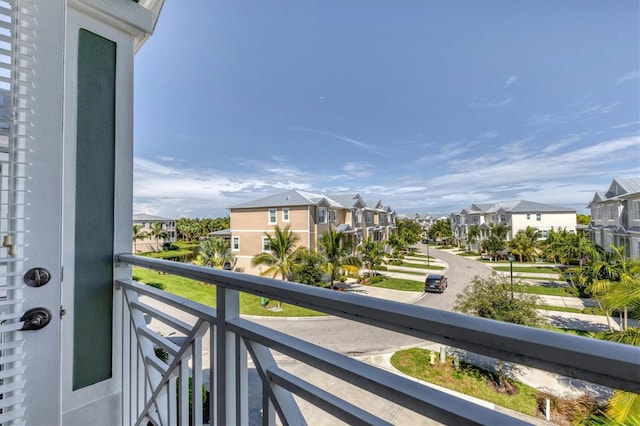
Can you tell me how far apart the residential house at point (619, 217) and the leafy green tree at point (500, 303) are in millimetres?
6643

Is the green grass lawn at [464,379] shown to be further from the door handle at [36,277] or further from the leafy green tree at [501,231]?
the leafy green tree at [501,231]

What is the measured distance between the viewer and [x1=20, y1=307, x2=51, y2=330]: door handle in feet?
2.92

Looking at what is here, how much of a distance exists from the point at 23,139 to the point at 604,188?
2523 cm

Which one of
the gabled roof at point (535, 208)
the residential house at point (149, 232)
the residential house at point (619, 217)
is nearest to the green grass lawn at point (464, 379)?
the residential house at point (619, 217)

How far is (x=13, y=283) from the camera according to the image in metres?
0.88

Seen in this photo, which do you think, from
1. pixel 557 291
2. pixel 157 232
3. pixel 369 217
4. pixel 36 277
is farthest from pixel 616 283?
pixel 157 232

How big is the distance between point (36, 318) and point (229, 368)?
62 cm

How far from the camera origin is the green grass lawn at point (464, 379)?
4546mm

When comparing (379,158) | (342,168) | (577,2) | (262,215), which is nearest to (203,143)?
(262,215)

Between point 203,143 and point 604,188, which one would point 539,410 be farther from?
point 203,143

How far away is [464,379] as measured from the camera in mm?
5328

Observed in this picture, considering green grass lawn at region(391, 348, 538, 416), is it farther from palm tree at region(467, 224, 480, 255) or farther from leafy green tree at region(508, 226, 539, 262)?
palm tree at region(467, 224, 480, 255)

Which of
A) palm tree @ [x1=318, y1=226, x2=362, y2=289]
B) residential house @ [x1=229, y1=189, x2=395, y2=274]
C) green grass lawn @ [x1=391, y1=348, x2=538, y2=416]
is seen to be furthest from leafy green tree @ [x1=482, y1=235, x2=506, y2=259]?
green grass lawn @ [x1=391, y1=348, x2=538, y2=416]

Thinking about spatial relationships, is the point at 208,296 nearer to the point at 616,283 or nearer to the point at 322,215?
the point at 616,283
